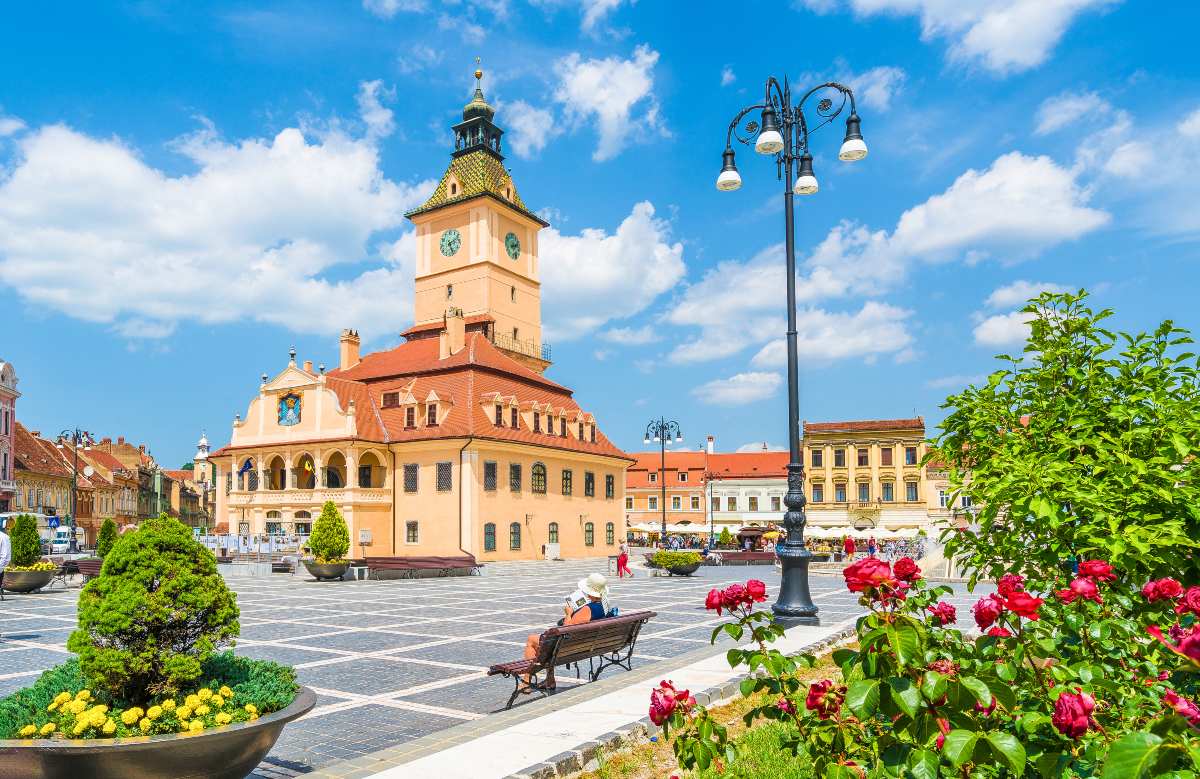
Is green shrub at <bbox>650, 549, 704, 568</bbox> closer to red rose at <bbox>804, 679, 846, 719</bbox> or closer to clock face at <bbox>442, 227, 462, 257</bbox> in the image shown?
red rose at <bbox>804, 679, 846, 719</bbox>

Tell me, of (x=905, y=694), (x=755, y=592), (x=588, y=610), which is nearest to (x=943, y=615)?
(x=755, y=592)

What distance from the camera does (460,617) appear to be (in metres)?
18.8

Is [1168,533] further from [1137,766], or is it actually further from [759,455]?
[759,455]

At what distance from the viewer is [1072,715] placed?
2.81 m

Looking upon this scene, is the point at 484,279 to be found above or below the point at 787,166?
above

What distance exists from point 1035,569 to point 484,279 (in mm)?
51554

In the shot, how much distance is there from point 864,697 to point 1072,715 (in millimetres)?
643

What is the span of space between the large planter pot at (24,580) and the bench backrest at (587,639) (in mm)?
21521

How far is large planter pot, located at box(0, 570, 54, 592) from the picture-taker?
24641 mm

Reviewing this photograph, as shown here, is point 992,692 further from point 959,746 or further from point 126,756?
point 126,756

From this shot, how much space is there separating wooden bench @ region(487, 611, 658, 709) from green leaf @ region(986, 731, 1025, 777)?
21.7 feet

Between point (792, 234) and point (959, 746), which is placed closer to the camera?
point (959, 746)

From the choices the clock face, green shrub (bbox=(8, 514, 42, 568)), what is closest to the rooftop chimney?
the clock face

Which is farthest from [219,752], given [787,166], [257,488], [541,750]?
[257,488]
